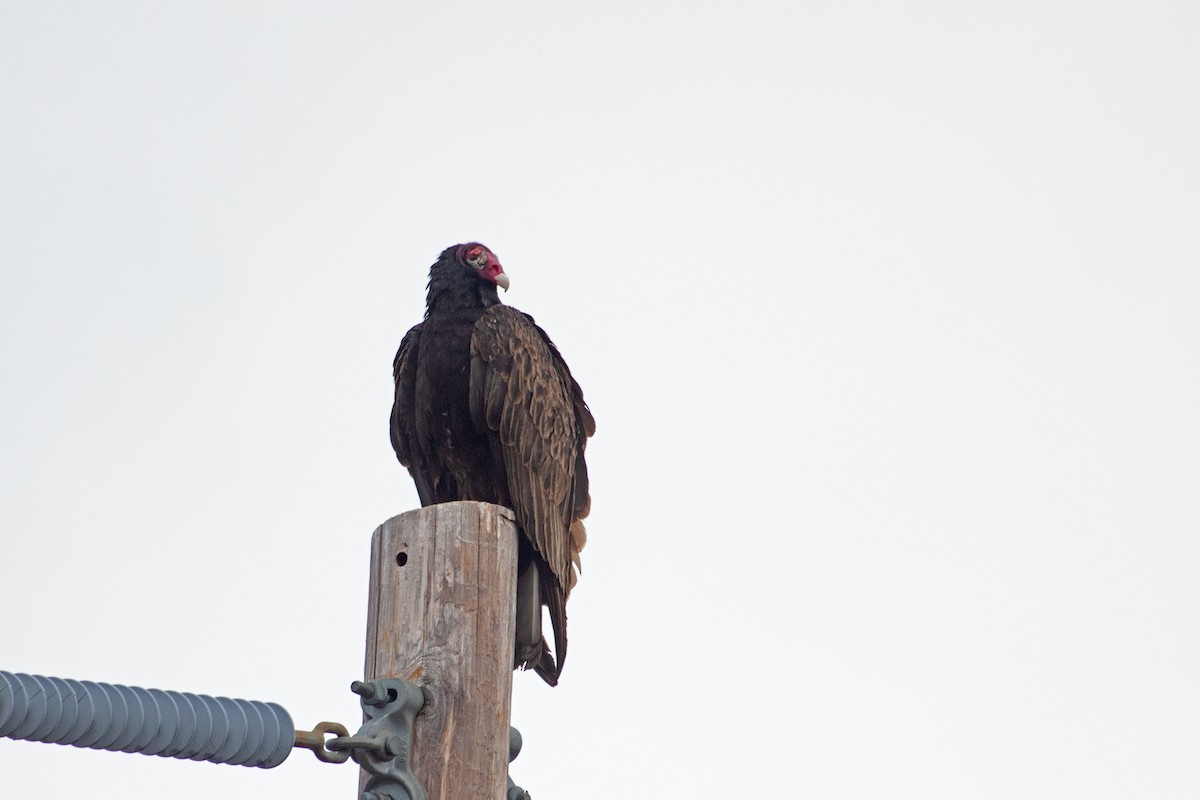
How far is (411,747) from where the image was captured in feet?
10.8

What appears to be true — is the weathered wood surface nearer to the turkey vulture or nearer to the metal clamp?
the metal clamp

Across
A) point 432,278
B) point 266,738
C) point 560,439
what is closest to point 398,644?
point 266,738

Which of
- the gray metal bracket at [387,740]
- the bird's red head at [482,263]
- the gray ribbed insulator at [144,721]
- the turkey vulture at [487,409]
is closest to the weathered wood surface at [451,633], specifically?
the gray metal bracket at [387,740]

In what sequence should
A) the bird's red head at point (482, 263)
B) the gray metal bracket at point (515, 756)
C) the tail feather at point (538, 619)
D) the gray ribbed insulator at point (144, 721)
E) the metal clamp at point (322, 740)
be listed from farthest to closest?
1. the bird's red head at point (482, 263)
2. the tail feather at point (538, 619)
3. the gray metal bracket at point (515, 756)
4. the metal clamp at point (322, 740)
5. the gray ribbed insulator at point (144, 721)

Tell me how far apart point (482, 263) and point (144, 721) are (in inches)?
135

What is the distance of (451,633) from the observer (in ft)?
10.9

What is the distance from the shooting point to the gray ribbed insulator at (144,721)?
9.20ft

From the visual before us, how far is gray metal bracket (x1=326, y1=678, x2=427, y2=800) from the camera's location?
3.21m

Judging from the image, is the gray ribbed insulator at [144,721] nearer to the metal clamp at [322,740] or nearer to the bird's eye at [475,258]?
the metal clamp at [322,740]

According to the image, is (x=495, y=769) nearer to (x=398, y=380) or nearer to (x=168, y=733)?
(x=168, y=733)

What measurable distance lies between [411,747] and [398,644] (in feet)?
0.66

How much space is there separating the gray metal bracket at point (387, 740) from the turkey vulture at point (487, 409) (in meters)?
1.96

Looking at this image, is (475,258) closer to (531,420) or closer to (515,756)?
(531,420)

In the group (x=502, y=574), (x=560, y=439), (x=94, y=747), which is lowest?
(x=94, y=747)
